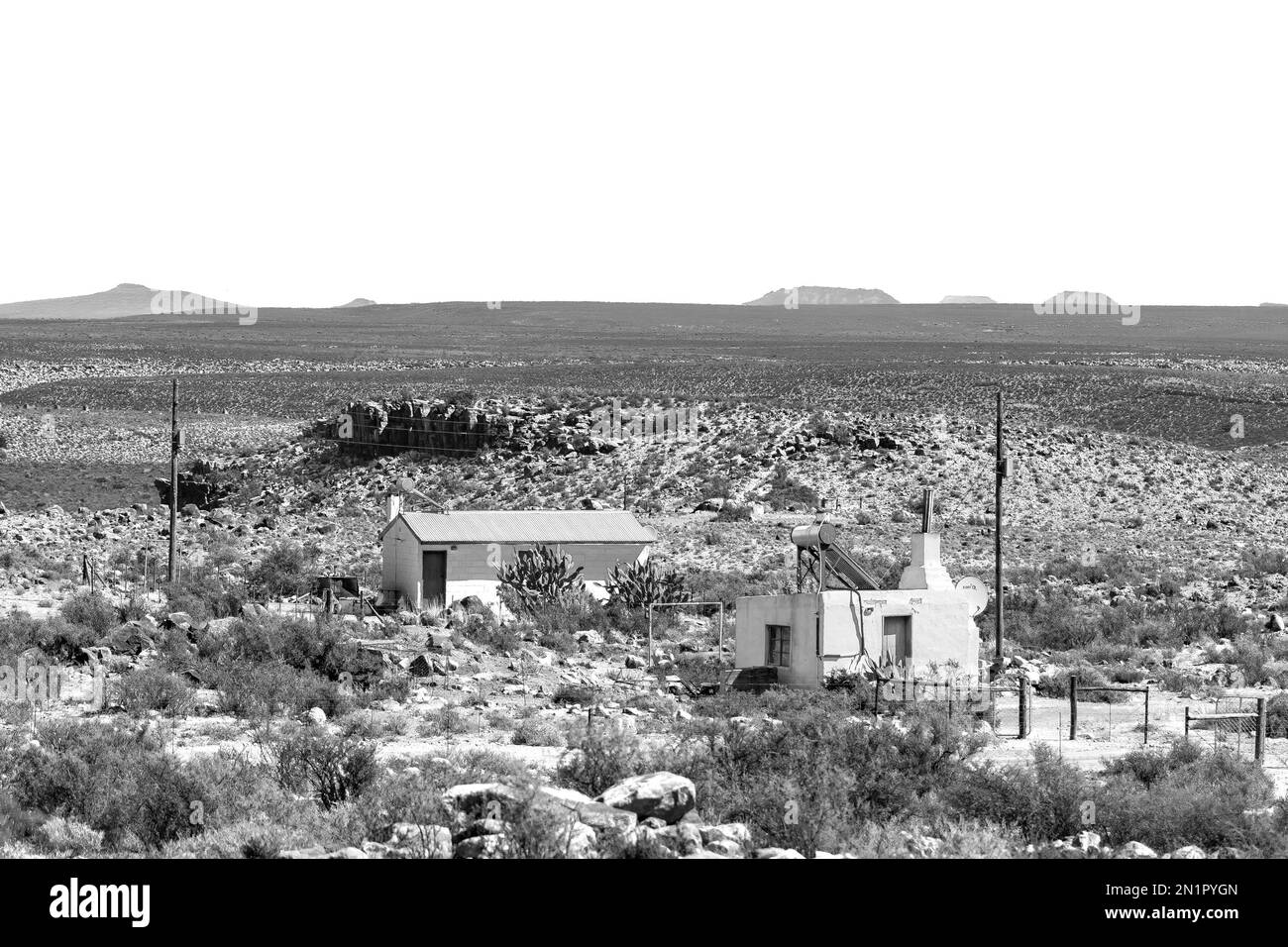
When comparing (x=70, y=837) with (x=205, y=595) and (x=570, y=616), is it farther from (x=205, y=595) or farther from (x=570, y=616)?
(x=205, y=595)

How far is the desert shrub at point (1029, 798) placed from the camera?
17438 mm

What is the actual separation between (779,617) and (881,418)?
40.7m

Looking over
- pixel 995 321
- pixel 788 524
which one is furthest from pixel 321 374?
pixel 995 321

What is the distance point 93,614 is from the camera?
34688 millimetres

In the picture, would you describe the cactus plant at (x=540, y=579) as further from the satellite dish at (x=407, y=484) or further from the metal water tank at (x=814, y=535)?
the satellite dish at (x=407, y=484)

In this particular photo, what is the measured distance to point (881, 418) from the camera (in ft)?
229

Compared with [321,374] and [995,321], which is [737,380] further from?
[995,321]

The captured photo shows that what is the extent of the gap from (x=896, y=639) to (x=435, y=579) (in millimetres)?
15369

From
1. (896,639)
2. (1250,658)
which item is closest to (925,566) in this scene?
(896,639)

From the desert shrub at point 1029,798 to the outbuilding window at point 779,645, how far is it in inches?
425

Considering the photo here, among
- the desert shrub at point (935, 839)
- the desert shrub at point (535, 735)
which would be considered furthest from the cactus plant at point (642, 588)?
the desert shrub at point (935, 839)

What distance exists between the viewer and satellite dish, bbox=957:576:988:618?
98.3 ft

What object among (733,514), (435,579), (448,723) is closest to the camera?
(448,723)

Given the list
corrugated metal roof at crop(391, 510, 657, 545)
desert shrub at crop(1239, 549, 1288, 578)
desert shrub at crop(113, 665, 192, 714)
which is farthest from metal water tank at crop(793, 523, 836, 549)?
desert shrub at crop(1239, 549, 1288, 578)
